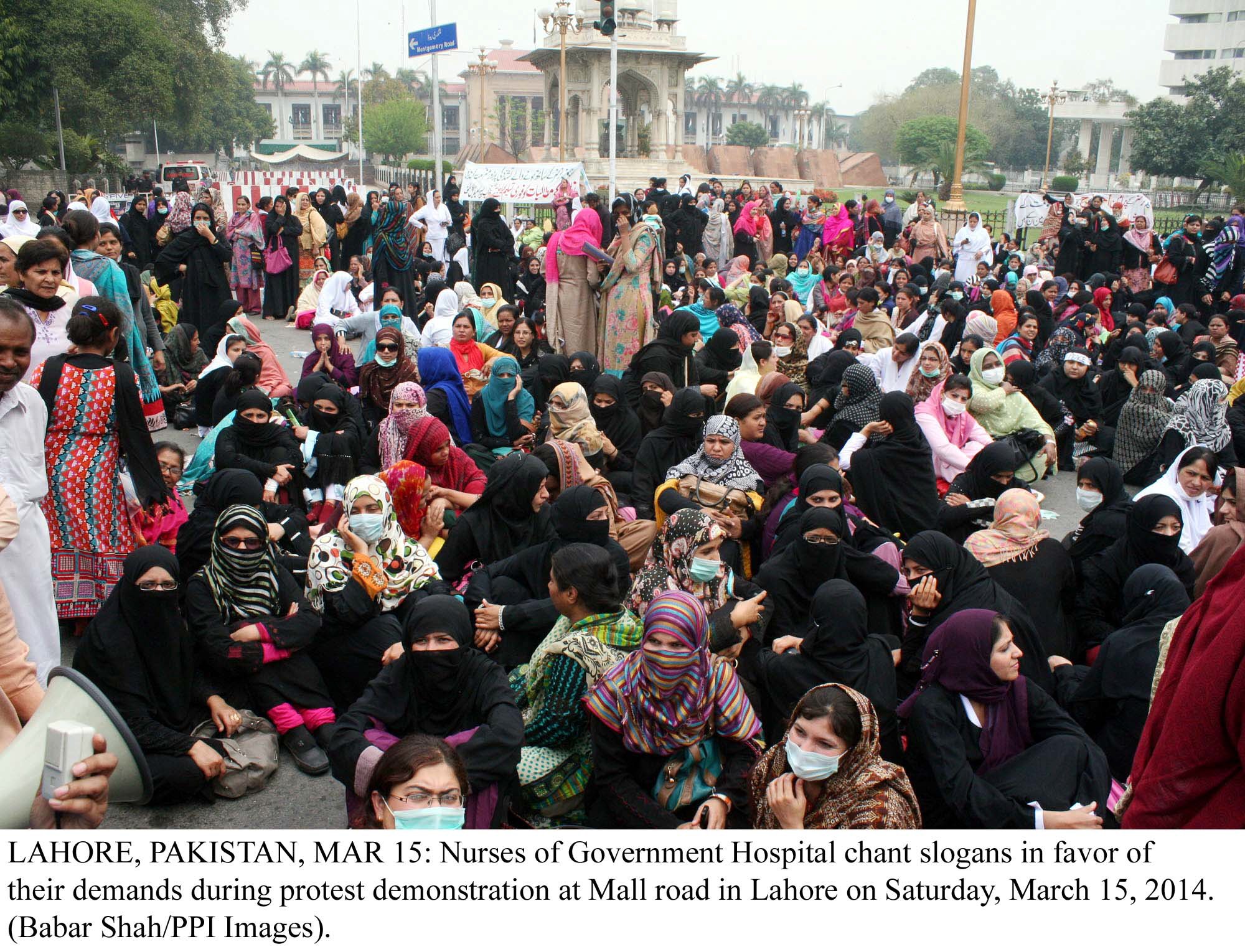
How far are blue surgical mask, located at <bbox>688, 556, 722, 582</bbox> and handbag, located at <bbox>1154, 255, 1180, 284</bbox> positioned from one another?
11.2m

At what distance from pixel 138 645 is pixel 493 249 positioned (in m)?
9.68

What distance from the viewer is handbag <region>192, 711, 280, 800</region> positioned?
3.52 meters

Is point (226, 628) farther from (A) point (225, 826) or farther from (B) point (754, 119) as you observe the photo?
(B) point (754, 119)

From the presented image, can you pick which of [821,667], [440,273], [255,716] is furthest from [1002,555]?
[440,273]

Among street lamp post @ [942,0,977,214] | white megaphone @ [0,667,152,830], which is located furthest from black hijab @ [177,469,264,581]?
street lamp post @ [942,0,977,214]

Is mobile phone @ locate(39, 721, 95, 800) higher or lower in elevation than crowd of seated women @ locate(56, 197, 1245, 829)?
higher

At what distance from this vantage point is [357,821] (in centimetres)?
262

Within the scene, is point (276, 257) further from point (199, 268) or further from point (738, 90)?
point (738, 90)

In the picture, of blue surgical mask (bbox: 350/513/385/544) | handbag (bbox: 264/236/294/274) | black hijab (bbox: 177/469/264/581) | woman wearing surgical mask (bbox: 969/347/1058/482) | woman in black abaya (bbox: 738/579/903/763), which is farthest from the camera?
handbag (bbox: 264/236/294/274)

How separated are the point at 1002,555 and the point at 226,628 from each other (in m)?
2.77

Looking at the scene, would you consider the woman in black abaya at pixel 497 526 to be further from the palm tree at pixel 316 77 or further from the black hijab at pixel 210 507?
the palm tree at pixel 316 77

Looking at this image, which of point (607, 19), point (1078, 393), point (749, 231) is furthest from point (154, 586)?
point (749, 231)

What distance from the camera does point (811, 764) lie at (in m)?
2.53

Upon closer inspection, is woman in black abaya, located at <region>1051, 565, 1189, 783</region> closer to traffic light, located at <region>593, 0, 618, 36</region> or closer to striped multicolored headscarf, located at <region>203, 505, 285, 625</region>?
striped multicolored headscarf, located at <region>203, 505, 285, 625</region>
